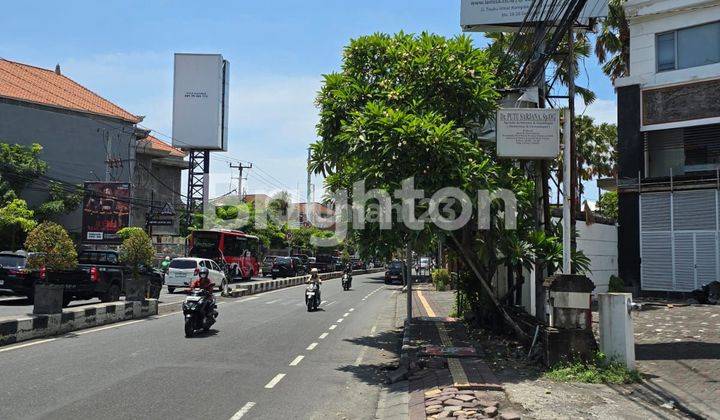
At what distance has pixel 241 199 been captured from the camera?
217ft

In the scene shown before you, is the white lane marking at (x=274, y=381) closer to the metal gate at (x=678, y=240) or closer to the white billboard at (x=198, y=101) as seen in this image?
the metal gate at (x=678, y=240)

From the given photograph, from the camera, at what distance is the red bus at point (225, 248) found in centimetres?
3691

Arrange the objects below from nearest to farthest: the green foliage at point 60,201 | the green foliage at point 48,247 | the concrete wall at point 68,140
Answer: the green foliage at point 48,247 → the green foliage at point 60,201 → the concrete wall at point 68,140

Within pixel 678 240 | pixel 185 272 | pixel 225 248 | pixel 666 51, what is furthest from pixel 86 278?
pixel 666 51

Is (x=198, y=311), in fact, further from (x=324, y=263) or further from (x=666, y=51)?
(x=324, y=263)

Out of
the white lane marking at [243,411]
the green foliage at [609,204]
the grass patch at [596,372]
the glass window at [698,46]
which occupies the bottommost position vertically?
the white lane marking at [243,411]

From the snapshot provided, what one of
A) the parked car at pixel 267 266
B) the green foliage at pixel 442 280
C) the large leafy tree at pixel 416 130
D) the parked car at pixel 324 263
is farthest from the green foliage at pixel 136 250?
the parked car at pixel 324 263

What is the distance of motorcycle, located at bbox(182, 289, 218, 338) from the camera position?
44.4 feet

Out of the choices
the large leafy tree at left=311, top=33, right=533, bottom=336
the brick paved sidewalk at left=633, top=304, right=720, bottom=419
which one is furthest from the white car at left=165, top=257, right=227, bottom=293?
the brick paved sidewalk at left=633, top=304, right=720, bottom=419

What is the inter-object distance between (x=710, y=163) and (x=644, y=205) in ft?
8.61

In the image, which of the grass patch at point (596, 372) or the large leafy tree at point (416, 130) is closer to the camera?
the grass patch at point (596, 372)

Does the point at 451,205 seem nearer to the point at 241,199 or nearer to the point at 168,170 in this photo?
the point at 168,170

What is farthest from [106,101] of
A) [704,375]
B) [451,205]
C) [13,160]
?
[704,375]

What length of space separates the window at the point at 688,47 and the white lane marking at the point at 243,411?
20.7 meters
